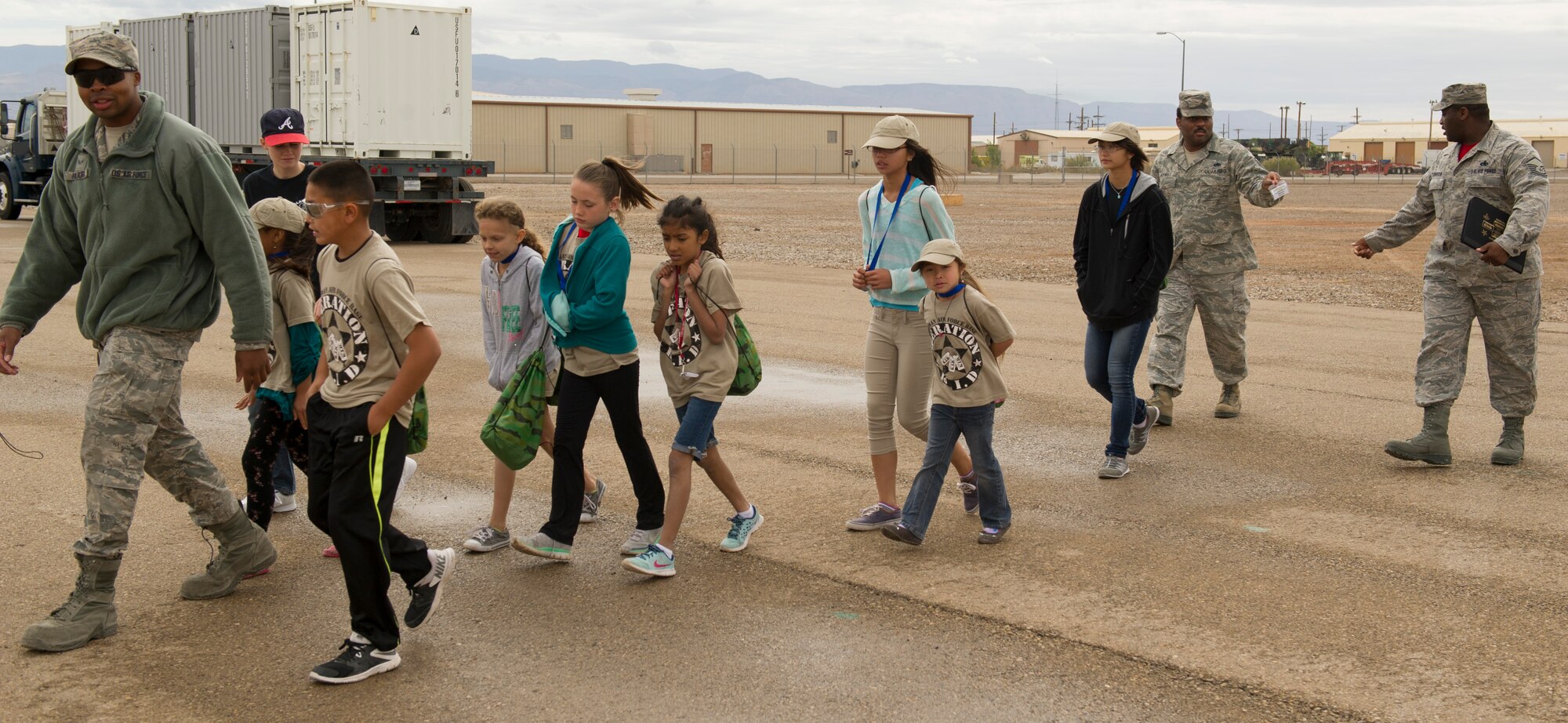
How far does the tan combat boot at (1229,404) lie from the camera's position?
8250mm

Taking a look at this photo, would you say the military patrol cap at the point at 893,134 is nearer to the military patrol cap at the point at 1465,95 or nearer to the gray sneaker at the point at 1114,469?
the gray sneaker at the point at 1114,469

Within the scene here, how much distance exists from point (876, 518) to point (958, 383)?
72 centimetres

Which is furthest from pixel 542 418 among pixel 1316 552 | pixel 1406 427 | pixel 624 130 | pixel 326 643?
pixel 624 130

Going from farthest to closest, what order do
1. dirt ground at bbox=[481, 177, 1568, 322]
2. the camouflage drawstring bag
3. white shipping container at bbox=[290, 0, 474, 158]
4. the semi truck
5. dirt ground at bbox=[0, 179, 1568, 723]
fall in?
the semi truck → white shipping container at bbox=[290, 0, 474, 158] → dirt ground at bbox=[481, 177, 1568, 322] → the camouflage drawstring bag → dirt ground at bbox=[0, 179, 1568, 723]

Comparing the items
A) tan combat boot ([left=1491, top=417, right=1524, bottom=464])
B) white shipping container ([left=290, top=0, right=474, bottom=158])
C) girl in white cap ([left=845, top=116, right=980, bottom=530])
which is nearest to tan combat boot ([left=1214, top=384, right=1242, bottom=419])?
tan combat boot ([left=1491, top=417, right=1524, bottom=464])

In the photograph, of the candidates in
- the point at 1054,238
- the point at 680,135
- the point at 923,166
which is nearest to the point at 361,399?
the point at 923,166

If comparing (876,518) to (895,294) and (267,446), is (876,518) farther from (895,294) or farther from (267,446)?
(267,446)

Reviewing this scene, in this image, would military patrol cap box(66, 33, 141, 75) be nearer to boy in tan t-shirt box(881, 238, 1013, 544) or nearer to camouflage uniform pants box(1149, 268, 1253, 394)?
boy in tan t-shirt box(881, 238, 1013, 544)

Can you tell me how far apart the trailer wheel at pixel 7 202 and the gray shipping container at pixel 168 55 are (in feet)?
12.4

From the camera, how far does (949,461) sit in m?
5.62

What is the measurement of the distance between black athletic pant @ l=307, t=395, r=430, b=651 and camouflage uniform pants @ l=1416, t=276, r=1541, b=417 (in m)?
5.30

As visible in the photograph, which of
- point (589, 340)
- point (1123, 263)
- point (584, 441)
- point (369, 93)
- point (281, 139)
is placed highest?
point (369, 93)

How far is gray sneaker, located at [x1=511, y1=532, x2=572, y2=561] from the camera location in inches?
203

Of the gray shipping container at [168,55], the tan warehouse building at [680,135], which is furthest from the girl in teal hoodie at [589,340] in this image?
the tan warehouse building at [680,135]
